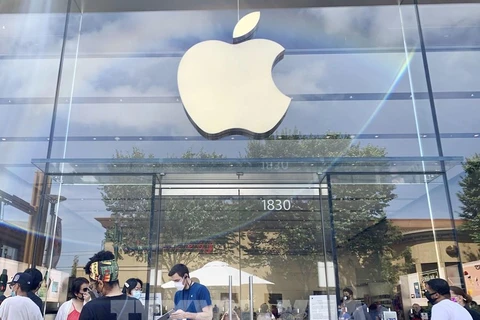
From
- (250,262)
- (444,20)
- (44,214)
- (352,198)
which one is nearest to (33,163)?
(44,214)

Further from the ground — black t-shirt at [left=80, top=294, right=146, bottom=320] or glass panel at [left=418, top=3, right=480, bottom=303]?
glass panel at [left=418, top=3, right=480, bottom=303]

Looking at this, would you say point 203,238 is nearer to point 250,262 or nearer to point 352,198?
point 250,262

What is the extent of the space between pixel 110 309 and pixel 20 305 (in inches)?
48.0

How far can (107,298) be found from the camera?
2.20m

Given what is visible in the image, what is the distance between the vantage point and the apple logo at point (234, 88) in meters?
6.90

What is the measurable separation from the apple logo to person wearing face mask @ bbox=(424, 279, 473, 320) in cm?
416

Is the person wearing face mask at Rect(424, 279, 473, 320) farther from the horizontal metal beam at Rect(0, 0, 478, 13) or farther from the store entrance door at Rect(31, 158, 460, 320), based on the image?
the horizontal metal beam at Rect(0, 0, 478, 13)

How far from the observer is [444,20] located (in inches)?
334

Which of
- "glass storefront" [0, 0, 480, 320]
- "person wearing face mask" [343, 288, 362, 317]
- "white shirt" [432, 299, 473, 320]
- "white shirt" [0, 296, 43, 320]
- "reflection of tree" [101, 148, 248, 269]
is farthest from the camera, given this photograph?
"reflection of tree" [101, 148, 248, 269]

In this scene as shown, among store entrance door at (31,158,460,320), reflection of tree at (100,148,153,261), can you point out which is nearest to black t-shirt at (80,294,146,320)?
store entrance door at (31,158,460,320)

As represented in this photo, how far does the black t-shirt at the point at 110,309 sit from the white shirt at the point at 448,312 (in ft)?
7.76

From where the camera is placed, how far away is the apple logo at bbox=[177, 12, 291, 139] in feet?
22.6

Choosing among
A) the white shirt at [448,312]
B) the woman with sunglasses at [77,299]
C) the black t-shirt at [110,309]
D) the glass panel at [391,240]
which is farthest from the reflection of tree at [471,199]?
the black t-shirt at [110,309]

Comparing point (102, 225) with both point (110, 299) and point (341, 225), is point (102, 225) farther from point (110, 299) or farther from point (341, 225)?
point (110, 299)
